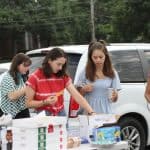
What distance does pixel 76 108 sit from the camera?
6852 millimetres

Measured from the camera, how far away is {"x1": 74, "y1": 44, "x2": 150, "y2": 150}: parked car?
25.5 ft

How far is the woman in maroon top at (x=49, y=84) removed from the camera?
575 centimetres

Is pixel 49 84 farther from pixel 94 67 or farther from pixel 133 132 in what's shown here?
pixel 133 132

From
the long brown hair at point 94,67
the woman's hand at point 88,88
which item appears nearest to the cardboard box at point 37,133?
the woman's hand at point 88,88

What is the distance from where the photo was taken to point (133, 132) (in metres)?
7.86

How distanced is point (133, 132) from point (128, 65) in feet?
3.15

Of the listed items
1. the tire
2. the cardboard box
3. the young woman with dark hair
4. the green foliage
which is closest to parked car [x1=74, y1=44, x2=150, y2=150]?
the tire

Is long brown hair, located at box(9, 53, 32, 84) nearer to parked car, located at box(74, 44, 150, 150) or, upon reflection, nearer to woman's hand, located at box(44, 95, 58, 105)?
woman's hand, located at box(44, 95, 58, 105)

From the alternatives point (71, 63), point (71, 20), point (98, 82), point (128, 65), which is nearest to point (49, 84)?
point (98, 82)

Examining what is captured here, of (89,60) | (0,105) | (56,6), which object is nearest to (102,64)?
(89,60)

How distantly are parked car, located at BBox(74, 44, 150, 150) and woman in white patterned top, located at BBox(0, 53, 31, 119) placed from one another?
64.7 inches

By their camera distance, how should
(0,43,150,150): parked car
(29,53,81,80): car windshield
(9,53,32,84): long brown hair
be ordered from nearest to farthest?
1. (9,53,32,84): long brown hair
2. (29,53,81,80): car windshield
3. (0,43,150,150): parked car

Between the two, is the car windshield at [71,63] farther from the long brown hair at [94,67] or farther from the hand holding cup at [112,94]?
the hand holding cup at [112,94]

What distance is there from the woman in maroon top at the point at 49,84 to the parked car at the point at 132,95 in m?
1.89
